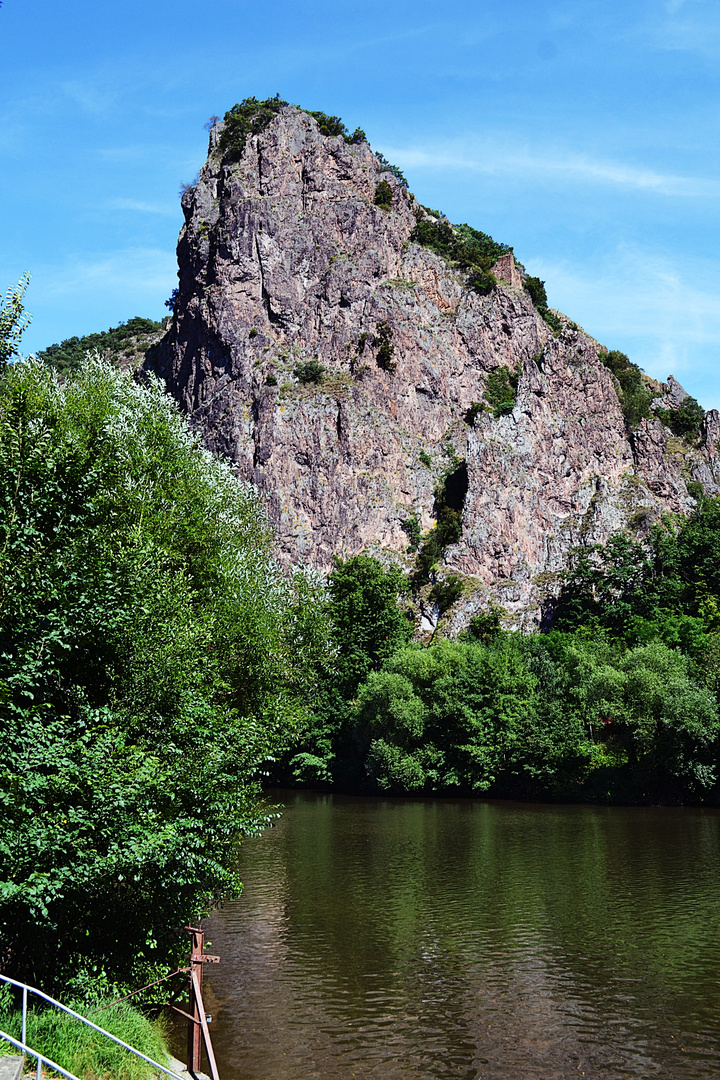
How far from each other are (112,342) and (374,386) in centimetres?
7562

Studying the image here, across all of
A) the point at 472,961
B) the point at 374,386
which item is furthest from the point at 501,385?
the point at 472,961

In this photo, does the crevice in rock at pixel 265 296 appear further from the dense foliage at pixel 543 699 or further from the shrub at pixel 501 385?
the dense foliage at pixel 543 699

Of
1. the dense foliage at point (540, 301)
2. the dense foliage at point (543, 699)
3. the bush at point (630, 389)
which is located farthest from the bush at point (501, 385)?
the dense foliage at point (543, 699)

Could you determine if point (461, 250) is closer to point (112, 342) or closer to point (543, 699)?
point (112, 342)

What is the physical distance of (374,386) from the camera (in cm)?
11369

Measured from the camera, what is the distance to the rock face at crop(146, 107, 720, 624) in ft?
350

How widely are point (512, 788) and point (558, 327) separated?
95.8m

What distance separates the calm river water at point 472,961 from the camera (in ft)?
55.7

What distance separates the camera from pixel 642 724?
2267 inches

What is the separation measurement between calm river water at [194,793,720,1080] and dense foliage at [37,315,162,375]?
447ft

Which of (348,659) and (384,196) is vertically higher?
(384,196)

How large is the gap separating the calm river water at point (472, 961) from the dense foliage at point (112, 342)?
13620 cm

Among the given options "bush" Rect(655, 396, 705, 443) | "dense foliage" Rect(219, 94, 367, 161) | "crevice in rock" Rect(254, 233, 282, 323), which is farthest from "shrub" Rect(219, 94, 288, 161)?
"bush" Rect(655, 396, 705, 443)

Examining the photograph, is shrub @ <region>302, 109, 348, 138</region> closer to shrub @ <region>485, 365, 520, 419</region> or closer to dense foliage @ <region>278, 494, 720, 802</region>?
shrub @ <region>485, 365, 520, 419</region>
